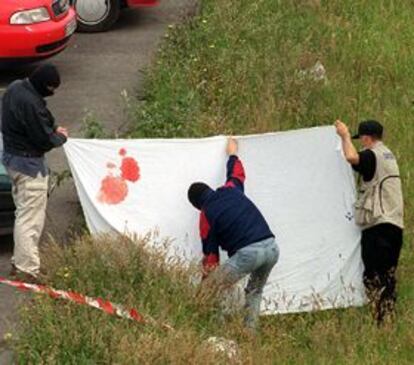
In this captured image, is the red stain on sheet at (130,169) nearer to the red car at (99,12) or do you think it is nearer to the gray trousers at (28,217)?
the gray trousers at (28,217)

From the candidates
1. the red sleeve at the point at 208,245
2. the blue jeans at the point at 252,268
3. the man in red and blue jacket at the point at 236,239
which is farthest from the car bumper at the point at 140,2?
the blue jeans at the point at 252,268

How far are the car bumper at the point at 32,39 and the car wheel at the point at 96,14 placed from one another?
7.30 feet

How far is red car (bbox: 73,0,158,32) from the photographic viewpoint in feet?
52.9

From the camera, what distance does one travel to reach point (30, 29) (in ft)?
44.3

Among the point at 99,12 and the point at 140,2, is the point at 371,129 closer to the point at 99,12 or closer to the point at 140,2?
the point at 140,2

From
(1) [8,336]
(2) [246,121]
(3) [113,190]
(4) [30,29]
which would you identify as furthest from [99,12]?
(1) [8,336]

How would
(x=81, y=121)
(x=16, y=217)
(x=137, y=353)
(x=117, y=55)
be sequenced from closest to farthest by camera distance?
(x=137, y=353) < (x=16, y=217) < (x=81, y=121) < (x=117, y=55)

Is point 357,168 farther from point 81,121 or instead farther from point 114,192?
point 81,121

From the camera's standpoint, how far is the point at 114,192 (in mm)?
9984

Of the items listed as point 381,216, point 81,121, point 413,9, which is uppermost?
point 381,216

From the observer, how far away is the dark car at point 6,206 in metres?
9.77

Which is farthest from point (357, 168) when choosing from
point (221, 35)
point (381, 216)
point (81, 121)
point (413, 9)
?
point (413, 9)

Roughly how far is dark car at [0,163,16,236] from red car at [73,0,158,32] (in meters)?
6.63

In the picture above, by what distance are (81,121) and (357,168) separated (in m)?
4.18
